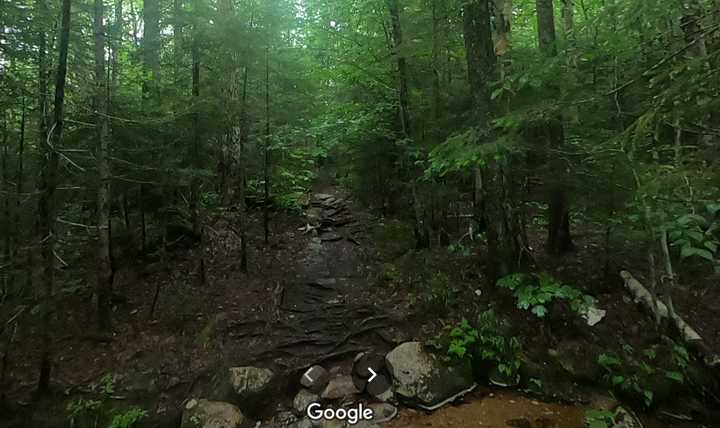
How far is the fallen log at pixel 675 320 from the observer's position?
204 inches

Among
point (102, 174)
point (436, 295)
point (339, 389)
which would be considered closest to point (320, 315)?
point (339, 389)

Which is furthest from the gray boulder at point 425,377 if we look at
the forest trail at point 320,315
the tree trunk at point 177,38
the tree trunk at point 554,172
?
the tree trunk at point 177,38

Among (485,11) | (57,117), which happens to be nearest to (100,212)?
(57,117)

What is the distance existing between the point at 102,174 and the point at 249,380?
4.61 metres

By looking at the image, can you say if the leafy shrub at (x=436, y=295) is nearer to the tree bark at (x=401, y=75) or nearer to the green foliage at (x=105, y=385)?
the tree bark at (x=401, y=75)

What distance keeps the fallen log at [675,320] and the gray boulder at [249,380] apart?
259 inches

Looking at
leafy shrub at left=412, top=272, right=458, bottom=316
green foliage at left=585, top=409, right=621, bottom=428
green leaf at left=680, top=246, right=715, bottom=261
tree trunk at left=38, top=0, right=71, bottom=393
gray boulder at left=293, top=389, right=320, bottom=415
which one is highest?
tree trunk at left=38, top=0, right=71, bottom=393

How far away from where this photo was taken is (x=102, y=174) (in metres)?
6.52

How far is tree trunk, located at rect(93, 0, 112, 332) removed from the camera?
21.4 ft

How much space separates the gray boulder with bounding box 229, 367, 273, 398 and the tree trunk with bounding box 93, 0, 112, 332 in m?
3.04

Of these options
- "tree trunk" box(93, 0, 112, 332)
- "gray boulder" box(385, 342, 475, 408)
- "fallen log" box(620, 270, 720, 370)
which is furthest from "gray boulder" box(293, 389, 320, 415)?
"fallen log" box(620, 270, 720, 370)

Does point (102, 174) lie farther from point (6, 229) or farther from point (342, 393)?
point (342, 393)

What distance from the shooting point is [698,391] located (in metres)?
5.02

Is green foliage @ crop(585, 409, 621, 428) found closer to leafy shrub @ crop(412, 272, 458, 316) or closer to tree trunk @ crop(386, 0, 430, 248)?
leafy shrub @ crop(412, 272, 458, 316)
